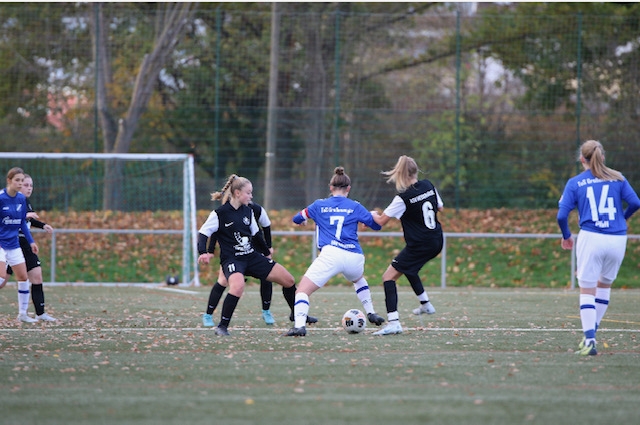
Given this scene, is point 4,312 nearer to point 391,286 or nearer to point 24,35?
point 391,286

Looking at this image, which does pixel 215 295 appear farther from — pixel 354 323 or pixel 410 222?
pixel 410 222

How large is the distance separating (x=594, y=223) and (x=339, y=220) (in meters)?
2.56

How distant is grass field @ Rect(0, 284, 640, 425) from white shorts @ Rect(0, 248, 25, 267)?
703 millimetres

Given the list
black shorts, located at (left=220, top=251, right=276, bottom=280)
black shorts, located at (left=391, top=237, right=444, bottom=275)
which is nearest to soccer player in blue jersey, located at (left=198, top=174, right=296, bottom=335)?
black shorts, located at (left=220, top=251, right=276, bottom=280)

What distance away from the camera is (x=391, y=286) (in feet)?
29.9

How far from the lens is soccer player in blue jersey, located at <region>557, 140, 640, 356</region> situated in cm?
740

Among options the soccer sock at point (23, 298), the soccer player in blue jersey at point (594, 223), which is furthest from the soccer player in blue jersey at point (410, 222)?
the soccer sock at point (23, 298)

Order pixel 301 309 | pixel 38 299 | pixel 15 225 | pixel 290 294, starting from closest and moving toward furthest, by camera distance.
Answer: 1. pixel 301 309
2. pixel 290 294
3. pixel 15 225
4. pixel 38 299

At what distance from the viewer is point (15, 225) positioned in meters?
10.3

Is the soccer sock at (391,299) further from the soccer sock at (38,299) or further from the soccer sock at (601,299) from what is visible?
the soccer sock at (38,299)

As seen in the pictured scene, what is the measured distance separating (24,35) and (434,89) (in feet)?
32.9

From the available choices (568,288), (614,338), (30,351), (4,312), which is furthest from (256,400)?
(568,288)

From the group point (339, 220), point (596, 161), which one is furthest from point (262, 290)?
point (596, 161)

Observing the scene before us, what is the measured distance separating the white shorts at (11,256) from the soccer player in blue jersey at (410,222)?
4.32m
